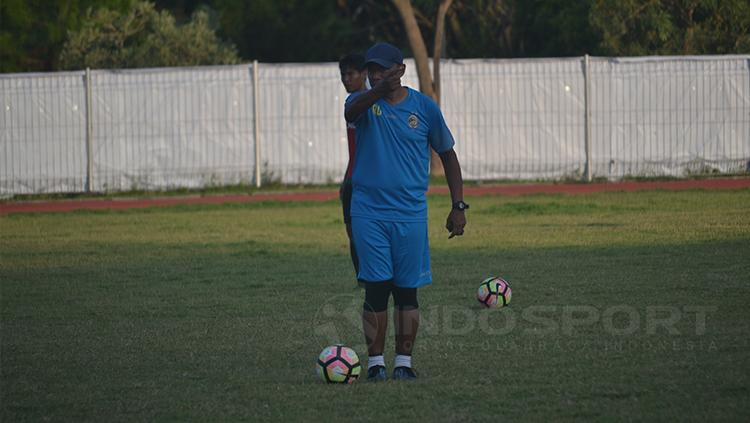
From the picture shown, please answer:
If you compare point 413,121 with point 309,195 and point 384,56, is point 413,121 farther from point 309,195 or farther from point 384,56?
point 309,195

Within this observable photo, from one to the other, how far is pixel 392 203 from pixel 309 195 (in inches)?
637

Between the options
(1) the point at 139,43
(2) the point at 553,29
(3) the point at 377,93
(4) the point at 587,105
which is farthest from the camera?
(2) the point at 553,29

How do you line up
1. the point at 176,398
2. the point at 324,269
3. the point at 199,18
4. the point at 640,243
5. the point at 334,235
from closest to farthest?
the point at 176,398 → the point at 324,269 → the point at 640,243 → the point at 334,235 → the point at 199,18

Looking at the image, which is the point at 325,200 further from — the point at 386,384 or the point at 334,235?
the point at 386,384

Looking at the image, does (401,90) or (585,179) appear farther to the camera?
(585,179)

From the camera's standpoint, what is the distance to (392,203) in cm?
724

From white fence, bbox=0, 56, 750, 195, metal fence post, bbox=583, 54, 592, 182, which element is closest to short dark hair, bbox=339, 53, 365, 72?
white fence, bbox=0, 56, 750, 195

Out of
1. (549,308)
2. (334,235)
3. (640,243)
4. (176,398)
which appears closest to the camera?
(176,398)

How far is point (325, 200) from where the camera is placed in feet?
73.5

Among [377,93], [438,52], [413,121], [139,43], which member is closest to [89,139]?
[438,52]

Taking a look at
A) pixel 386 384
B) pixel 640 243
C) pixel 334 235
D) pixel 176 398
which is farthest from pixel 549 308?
pixel 334 235

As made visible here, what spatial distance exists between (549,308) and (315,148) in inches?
583

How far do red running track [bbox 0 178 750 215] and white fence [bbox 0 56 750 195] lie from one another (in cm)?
74

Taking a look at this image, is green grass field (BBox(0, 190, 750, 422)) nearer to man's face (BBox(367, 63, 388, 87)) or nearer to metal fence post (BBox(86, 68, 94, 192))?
man's face (BBox(367, 63, 388, 87))
